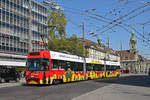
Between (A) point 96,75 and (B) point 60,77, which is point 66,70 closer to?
(B) point 60,77

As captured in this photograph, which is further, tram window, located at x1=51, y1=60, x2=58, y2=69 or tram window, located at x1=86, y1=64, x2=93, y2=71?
tram window, located at x1=86, y1=64, x2=93, y2=71

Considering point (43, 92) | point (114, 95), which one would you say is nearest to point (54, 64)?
point (43, 92)

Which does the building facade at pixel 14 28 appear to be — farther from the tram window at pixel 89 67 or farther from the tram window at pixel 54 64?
the tram window at pixel 54 64

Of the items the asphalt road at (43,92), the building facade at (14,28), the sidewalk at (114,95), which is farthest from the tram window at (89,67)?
the building facade at (14,28)

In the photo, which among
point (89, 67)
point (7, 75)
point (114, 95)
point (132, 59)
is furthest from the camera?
point (132, 59)

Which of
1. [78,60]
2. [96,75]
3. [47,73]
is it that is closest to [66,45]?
[96,75]

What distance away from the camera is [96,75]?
1255 inches

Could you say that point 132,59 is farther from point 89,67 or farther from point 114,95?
point 114,95

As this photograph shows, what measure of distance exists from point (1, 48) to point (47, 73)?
25.1 metres

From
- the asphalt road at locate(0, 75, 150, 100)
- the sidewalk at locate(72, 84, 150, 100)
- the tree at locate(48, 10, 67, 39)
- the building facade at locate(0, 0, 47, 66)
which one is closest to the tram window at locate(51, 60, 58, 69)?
the asphalt road at locate(0, 75, 150, 100)

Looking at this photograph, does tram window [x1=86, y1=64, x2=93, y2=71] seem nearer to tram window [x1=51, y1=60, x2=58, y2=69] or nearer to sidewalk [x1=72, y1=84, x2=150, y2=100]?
tram window [x1=51, y1=60, x2=58, y2=69]

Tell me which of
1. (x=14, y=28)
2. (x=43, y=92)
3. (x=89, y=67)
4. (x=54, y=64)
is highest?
(x=14, y=28)

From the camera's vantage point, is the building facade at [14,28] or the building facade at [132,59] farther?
the building facade at [132,59]

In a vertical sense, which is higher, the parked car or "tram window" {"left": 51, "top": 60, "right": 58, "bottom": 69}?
"tram window" {"left": 51, "top": 60, "right": 58, "bottom": 69}
